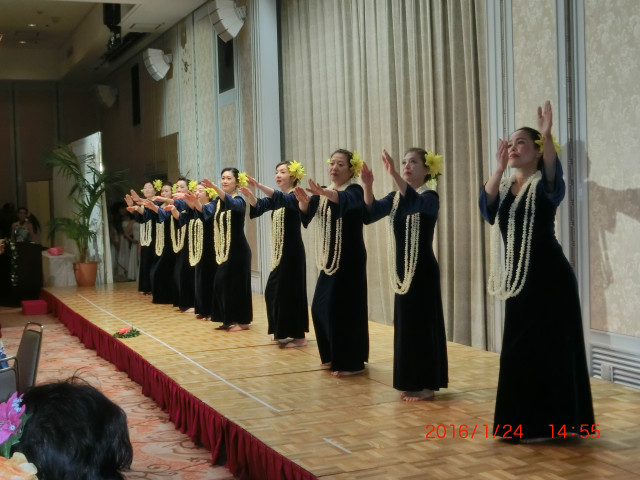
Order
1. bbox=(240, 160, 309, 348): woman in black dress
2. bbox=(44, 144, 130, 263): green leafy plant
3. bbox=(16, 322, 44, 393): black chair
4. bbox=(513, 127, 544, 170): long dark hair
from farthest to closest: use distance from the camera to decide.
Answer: bbox=(44, 144, 130, 263): green leafy plant < bbox=(240, 160, 309, 348): woman in black dress < bbox=(16, 322, 44, 393): black chair < bbox=(513, 127, 544, 170): long dark hair

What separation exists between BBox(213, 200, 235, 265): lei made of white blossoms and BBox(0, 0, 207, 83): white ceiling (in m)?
4.80

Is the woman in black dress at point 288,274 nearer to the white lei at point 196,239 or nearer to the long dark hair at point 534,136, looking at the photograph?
the white lei at point 196,239

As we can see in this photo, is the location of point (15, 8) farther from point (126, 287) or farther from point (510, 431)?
point (510, 431)

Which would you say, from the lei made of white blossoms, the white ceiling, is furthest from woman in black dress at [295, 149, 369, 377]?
the white ceiling

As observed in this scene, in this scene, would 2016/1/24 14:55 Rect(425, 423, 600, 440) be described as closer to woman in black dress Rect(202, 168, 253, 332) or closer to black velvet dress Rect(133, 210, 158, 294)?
woman in black dress Rect(202, 168, 253, 332)

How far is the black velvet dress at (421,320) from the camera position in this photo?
4617 mm

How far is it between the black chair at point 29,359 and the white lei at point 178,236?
15.9 feet

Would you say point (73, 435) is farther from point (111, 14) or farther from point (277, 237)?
point (111, 14)

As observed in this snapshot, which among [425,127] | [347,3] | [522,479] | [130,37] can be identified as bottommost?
[522,479]

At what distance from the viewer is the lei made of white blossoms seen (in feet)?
24.5

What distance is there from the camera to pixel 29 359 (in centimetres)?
407

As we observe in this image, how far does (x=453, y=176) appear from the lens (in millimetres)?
6707

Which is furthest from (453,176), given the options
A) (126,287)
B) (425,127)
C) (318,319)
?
(126,287)

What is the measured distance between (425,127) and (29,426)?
5.72 m
